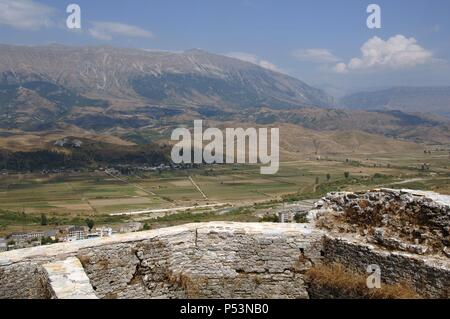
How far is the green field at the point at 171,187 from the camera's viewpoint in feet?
311

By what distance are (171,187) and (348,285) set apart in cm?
11768

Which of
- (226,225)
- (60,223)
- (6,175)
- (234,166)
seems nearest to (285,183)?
(234,166)

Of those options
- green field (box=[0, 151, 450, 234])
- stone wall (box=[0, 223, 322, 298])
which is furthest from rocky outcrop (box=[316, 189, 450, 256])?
green field (box=[0, 151, 450, 234])

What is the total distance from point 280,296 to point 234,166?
163282 mm

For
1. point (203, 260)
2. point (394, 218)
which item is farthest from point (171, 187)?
point (394, 218)

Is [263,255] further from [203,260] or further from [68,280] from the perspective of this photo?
[68,280]

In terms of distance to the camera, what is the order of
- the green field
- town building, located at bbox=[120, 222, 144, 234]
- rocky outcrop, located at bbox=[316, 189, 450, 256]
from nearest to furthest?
rocky outcrop, located at bbox=[316, 189, 450, 256], town building, located at bbox=[120, 222, 144, 234], the green field

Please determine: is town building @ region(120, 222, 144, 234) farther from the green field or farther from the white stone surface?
the white stone surface

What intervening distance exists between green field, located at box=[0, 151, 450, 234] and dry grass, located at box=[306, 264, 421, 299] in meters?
65.4

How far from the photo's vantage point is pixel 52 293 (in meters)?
8.29

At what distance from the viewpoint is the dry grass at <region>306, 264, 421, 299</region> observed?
9.90m

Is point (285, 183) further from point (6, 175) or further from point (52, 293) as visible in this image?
point (52, 293)

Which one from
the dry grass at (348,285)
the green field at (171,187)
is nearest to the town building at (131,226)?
the green field at (171,187)

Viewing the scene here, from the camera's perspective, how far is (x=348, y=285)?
10.6 meters
